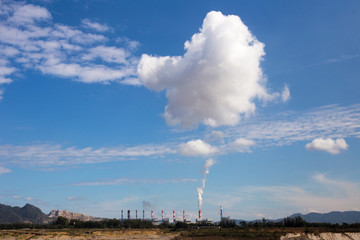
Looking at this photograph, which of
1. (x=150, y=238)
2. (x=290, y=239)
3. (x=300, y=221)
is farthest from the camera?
(x=300, y=221)

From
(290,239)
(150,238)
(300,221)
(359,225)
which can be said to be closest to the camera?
(290,239)

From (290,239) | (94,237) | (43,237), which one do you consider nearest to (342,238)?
(290,239)

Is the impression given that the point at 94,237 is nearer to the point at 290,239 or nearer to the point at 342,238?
the point at 290,239

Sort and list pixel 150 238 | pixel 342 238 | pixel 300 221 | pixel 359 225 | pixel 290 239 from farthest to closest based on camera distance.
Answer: pixel 300 221
pixel 359 225
pixel 342 238
pixel 150 238
pixel 290 239

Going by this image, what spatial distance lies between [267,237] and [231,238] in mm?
14492

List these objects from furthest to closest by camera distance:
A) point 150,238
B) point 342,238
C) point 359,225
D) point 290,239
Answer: point 359,225 < point 342,238 < point 150,238 < point 290,239

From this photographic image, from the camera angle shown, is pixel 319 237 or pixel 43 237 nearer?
pixel 43 237

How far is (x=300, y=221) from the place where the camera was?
19225cm

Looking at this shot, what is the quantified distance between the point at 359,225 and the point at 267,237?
276ft

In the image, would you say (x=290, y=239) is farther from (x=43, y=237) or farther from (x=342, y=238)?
(x=43, y=237)

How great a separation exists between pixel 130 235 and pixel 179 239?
99.3 feet

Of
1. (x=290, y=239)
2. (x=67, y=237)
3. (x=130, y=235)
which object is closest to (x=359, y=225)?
(x=290, y=239)

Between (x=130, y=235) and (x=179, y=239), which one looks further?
(x=130, y=235)

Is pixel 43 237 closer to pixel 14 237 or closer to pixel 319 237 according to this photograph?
pixel 14 237
